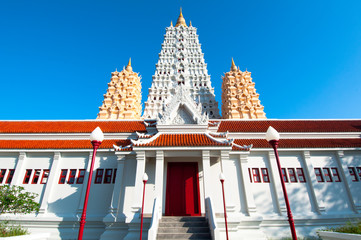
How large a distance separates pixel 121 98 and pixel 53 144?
20784mm

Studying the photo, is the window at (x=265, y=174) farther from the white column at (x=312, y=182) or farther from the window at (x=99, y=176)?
the window at (x=99, y=176)

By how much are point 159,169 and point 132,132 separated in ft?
18.2

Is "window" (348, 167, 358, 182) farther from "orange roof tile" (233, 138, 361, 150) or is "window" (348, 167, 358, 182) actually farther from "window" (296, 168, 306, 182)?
"window" (296, 168, 306, 182)

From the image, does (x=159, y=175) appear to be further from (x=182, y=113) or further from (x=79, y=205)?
(x=79, y=205)

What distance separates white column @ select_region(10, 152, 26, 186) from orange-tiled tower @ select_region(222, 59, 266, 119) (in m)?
27.3

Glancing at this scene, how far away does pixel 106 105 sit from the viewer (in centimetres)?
3338

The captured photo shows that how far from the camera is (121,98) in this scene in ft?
110

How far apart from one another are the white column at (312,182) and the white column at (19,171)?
18.5 meters

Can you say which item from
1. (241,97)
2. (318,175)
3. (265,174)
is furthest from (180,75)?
(318,175)

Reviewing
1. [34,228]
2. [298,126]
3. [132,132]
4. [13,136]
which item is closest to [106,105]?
[13,136]

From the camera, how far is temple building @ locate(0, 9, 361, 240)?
33.0 ft

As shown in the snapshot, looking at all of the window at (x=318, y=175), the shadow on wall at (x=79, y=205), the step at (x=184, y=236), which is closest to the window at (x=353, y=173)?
the window at (x=318, y=175)

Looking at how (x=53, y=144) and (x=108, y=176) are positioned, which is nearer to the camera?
(x=108, y=176)

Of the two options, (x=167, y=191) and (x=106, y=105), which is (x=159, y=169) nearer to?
(x=167, y=191)
